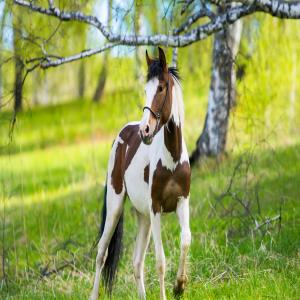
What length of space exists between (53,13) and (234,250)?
2.88 meters

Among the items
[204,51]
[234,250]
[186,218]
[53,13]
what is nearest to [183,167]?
[186,218]

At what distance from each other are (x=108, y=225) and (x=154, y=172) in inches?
45.8

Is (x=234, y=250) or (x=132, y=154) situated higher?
(x=132, y=154)

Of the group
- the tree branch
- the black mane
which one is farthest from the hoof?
the tree branch

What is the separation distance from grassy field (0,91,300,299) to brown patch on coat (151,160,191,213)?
79cm

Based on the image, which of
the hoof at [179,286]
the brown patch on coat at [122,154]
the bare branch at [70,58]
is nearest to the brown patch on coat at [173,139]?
the brown patch on coat at [122,154]

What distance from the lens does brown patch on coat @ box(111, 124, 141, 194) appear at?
6.12 m

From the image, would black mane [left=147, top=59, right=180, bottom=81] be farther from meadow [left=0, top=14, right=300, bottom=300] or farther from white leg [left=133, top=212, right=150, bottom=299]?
meadow [left=0, top=14, right=300, bottom=300]

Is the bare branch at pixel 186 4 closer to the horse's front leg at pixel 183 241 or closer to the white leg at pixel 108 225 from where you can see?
the white leg at pixel 108 225

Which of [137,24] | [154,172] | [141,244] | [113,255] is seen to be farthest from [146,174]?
[137,24]

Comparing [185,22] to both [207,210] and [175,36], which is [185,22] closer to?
[175,36]

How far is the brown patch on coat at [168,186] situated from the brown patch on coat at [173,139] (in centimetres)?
8

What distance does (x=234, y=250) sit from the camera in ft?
23.6

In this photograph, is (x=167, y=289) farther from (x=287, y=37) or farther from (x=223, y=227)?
(x=287, y=37)
